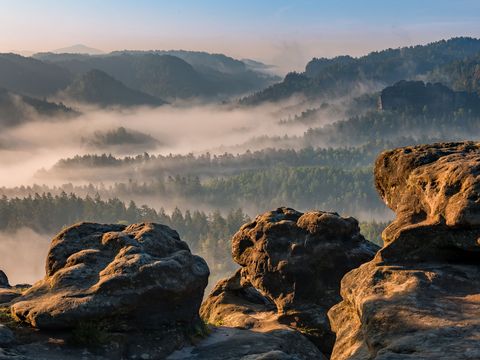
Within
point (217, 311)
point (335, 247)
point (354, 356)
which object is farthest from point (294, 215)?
A: point (354, 356)

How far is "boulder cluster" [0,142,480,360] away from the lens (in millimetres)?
18609

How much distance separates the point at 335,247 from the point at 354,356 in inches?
722

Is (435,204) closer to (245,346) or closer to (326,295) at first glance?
(245,346)

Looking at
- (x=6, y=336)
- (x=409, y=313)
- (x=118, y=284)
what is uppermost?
(x=409, y=313)

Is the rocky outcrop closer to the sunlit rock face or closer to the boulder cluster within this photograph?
the boulder cluster

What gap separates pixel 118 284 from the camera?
83.4 ft

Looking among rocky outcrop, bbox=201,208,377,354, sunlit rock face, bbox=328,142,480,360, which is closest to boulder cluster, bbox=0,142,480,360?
sunlit rock face, bbox=328,142,480,360

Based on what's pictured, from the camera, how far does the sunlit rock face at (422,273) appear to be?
56.1 ft

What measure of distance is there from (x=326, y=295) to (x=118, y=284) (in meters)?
15.8

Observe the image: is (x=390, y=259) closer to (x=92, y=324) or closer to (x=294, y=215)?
(x=92, y=324)

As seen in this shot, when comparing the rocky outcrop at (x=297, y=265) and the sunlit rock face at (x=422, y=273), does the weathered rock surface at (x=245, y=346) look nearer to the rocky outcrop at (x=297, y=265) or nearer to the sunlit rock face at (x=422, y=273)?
the sunlit rock face at (x=422, y=273)

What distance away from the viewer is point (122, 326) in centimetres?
2492

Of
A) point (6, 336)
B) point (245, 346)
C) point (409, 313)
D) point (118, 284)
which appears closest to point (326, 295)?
point (245, 346)

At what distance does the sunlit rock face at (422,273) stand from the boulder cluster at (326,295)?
46 mm
